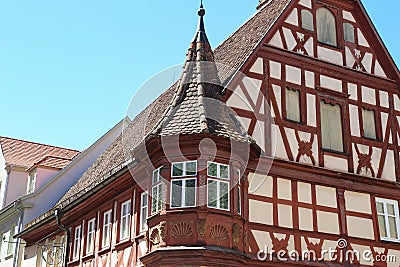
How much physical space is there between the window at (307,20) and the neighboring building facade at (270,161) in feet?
0.22

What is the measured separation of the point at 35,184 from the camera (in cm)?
2870

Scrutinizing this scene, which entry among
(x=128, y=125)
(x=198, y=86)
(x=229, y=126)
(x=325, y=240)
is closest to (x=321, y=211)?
(x=325, y=240)

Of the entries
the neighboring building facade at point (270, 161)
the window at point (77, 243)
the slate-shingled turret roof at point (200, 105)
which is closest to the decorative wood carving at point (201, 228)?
the neighboring building facade at point (270, 161)

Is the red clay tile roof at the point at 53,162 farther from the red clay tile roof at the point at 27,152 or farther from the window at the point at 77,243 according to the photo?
the window at the point at 77,243

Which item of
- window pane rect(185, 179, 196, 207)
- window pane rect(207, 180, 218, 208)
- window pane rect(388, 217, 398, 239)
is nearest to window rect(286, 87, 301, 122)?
window pane rect(207, 180, 218, 208)

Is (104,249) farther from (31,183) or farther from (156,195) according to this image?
(31,183)

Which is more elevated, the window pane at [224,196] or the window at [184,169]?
the window at [184,169]

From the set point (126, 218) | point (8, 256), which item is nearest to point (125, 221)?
point (126, 218)

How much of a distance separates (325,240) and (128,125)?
12.0m

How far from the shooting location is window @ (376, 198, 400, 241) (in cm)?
1850

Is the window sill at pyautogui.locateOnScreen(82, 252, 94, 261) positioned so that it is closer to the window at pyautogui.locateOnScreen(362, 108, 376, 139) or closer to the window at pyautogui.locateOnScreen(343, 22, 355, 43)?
the window at pyautogui.locateOnScreen(362, 108, 376, 139)

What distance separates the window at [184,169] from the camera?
51.4 feet

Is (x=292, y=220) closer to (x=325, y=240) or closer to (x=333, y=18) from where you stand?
(x=325, y=240)

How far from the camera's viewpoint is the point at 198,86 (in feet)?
55.6
